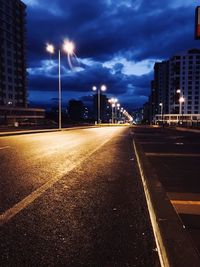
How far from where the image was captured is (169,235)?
165 inches

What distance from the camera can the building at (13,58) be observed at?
4500 inches

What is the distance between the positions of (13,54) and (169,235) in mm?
127245

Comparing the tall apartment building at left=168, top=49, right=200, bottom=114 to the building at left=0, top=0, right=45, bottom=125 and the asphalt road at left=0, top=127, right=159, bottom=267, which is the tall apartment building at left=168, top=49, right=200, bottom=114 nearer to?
the building at left=0, top=0, right=45, bottom=125

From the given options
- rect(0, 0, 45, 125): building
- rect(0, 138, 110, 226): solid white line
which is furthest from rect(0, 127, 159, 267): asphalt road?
rect(0, 0, 45, 125): building

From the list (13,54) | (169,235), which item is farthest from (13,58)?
(169,235)

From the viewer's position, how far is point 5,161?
11.1 metres

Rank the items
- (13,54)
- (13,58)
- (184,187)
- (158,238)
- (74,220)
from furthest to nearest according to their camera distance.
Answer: (13,54) → (13,58) → (184,187) → (74,220) → (158,238)

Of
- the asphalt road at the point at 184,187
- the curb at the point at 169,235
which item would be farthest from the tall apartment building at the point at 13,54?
the curb at the point at 169,235

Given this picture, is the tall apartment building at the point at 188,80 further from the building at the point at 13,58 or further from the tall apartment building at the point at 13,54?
the tall apartment building at the point at 13,54

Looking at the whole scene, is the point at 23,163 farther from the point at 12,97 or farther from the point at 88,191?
the point at 12,97

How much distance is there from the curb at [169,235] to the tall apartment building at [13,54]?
11088 cm

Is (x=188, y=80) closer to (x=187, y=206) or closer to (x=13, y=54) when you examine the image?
(x=13, y=54)

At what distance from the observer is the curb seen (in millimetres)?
3492

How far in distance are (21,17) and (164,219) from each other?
136395mm
